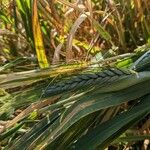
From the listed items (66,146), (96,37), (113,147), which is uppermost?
(96,37)

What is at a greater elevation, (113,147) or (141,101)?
(141,101)

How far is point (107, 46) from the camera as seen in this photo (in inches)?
48.4

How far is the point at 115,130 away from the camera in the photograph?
0.76 meters

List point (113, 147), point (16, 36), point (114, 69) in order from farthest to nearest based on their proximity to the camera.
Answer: point (16, 36) → point (113, 147) → point (114, 69)

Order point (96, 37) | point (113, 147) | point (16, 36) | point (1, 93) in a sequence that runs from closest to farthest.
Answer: point (1, 93) < point (113, 147) < point (96, 37) < point (16, 36)

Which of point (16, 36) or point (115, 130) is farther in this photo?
point (16, 36)

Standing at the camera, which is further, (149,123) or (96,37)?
(96,37)

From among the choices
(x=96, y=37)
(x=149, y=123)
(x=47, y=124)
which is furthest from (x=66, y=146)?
(x=96, y=37)

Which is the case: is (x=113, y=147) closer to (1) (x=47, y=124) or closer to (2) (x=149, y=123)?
(2) (x=149, y=123)

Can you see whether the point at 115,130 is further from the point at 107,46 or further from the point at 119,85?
the point at 107,46

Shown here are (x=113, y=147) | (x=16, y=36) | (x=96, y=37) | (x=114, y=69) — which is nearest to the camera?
(x=114, y=69)

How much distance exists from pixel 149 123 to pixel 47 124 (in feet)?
0.94

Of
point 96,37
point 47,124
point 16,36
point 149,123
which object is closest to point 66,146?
point 47,124

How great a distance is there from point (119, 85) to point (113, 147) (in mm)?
314
